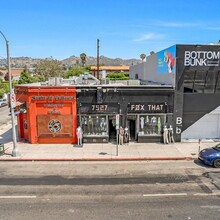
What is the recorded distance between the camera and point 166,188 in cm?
1123

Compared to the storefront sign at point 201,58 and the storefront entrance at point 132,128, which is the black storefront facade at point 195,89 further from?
the storefront entrance at point 132,128

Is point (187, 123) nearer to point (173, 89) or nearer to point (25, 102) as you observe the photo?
point (173, 89)

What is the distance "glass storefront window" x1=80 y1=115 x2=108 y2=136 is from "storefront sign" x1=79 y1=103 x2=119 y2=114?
406mm

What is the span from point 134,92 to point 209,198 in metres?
9.93

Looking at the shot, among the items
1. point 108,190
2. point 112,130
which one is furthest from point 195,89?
point 108,190

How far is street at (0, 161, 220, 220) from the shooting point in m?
9.07

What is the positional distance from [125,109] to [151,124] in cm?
230

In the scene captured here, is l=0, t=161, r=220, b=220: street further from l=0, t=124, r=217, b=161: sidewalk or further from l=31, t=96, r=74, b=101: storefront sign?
l=31, t=96, r=74, b=101: storefront sign

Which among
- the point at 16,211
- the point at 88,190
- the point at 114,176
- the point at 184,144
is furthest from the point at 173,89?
the point at 16,211

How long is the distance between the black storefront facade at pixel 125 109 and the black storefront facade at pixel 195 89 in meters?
0.91

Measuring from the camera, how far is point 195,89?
62.7 feet

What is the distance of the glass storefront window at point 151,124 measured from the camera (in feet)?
62.5

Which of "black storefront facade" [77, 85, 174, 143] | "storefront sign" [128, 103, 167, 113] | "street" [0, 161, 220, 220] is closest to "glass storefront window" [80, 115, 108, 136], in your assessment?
"black storefront facade" [77, 85, 174, 143]

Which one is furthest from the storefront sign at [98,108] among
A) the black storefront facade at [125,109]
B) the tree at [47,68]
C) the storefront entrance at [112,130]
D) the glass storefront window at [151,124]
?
the tree at [47,68]
